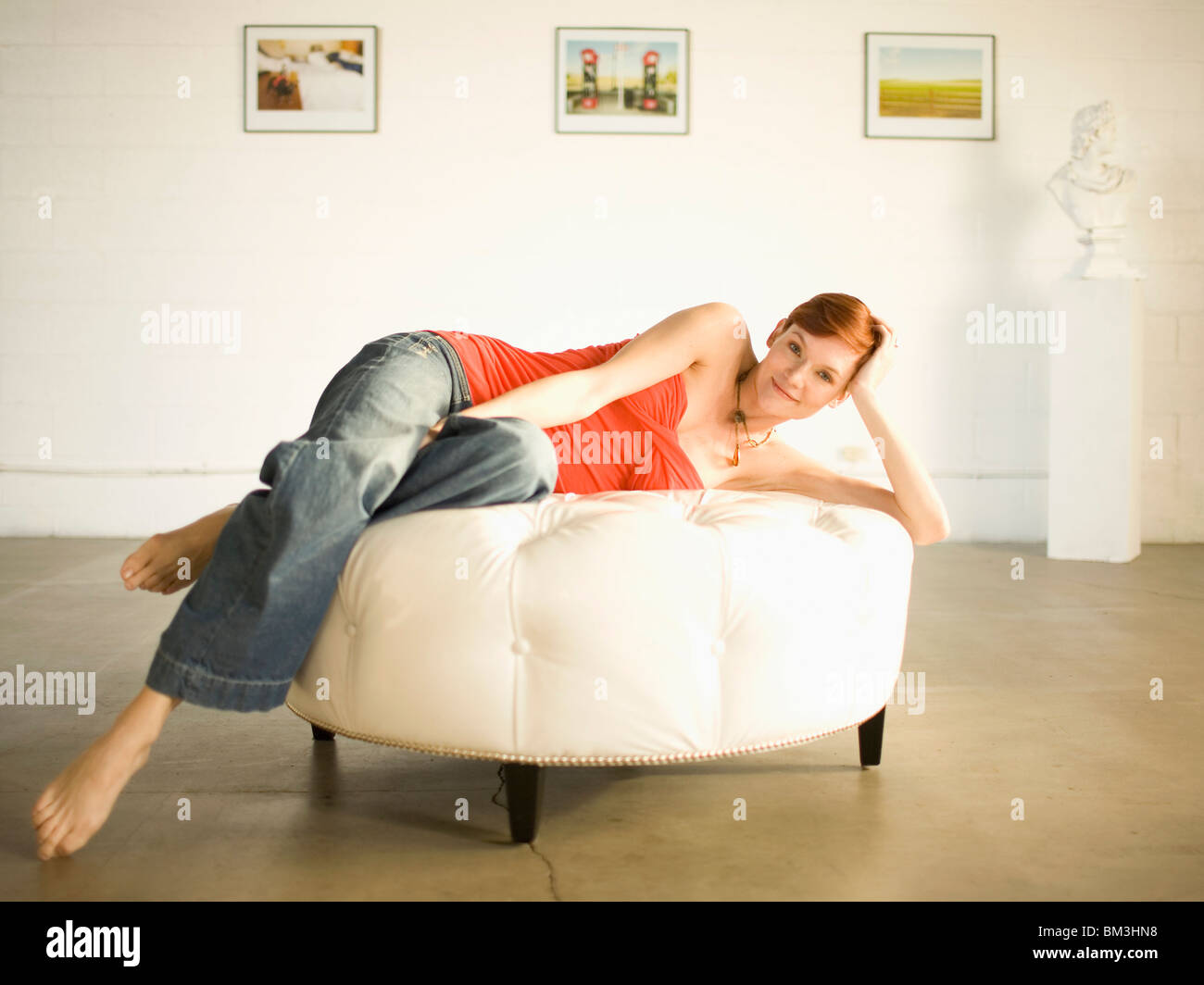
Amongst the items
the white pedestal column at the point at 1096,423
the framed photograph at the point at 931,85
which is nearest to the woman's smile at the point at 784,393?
the white pedestal column at the point at 1096,423

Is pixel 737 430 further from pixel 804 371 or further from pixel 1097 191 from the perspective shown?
pixel 1097 191

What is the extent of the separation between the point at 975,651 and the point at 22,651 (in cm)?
222

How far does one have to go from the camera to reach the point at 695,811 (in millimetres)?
1648

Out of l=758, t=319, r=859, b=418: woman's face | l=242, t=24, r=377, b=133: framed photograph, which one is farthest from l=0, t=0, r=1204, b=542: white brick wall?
l=758, t=319, r=859, b=418: woman's face

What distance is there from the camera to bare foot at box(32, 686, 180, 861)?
141 cm

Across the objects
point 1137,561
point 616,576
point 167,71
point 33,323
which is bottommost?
point 1137,561

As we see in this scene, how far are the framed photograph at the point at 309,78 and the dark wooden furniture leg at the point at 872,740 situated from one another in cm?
353

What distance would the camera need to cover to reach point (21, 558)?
13.1ft

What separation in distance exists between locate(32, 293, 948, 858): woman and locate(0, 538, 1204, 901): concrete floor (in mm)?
192

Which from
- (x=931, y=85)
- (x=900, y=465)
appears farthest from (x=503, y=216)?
(x=900, y=465)

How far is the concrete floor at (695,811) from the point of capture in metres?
1.38

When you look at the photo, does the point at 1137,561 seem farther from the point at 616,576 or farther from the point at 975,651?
the point at 616,576

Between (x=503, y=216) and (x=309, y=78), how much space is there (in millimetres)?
941
